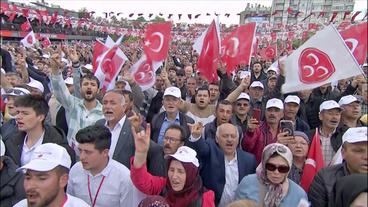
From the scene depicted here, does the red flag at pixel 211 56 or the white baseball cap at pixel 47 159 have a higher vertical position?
the red flag at pixel 211 56

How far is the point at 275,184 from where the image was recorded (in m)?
2.84

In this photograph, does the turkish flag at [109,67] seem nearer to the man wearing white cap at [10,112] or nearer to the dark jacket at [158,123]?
the dark jacket at [158,123]

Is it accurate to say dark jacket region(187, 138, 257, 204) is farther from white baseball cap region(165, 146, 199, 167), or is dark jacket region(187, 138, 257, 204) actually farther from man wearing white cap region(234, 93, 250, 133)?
man wearing white cap region(234, 93, 250, 133)

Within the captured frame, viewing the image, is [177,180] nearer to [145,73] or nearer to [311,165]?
[311,165]

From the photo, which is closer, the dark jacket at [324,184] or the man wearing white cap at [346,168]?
the man wearing white cap at [346,168]

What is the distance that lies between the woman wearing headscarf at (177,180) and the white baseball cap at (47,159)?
579 mm

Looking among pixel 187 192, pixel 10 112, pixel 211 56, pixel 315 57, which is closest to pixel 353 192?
pixel 187 192

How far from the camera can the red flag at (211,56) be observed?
19.8ft

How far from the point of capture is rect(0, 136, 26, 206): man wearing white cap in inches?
98.8

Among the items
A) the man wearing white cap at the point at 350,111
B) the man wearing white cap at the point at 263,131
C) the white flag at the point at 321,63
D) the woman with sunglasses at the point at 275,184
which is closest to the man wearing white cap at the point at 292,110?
the man wearing white cap at the point at 263,131

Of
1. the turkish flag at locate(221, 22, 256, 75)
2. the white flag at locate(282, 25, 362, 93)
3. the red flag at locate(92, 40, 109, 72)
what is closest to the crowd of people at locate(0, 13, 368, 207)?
the white flag at locate(282, 25, 362, 93)

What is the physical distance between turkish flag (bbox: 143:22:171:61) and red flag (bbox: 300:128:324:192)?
3457 mm

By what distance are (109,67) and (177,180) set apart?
11.1 ft

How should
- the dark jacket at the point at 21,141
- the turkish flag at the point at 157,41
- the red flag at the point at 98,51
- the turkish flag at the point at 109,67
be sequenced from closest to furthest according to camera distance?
the dark jacket at the point at 21,141
the turkish flag at the point at 109,67
the red flag at the point at 98,51
the turkish flag at the point at 157,41
